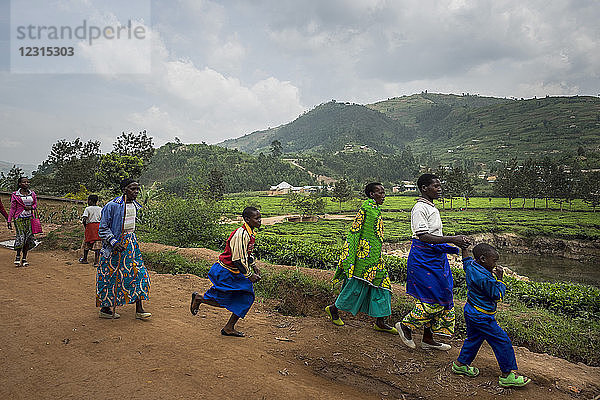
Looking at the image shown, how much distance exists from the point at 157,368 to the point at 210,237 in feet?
33.0

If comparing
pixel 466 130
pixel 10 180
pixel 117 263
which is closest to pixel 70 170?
pixel 10 180

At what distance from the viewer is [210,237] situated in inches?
514

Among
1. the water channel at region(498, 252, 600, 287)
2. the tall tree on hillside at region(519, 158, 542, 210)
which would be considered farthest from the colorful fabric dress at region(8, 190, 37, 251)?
the tall tree on hillside at region(519, 158, 542, 210)

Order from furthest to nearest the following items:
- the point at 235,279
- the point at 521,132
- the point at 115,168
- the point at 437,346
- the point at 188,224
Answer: the point at 521,132 → the point at 115,168 → the point at 188,224 → the point at 235,279 → the point at 437,346

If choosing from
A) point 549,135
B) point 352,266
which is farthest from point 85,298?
point 549,135

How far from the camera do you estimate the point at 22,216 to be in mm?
7344

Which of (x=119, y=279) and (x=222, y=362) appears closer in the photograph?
(x=222, y=362)

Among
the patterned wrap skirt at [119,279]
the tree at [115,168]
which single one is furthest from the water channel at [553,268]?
the tree at [115,168]

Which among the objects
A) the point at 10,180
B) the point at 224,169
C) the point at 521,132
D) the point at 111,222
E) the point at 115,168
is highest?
the point at 521,132

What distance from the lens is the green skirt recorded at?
14.6 ft

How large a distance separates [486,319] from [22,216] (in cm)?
841

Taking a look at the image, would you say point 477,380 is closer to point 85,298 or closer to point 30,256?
point 85,298

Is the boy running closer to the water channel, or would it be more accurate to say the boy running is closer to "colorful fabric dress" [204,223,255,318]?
"colorful fabric dress" [204,223,255,318]

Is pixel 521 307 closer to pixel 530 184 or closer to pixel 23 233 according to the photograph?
pixel 23 233
